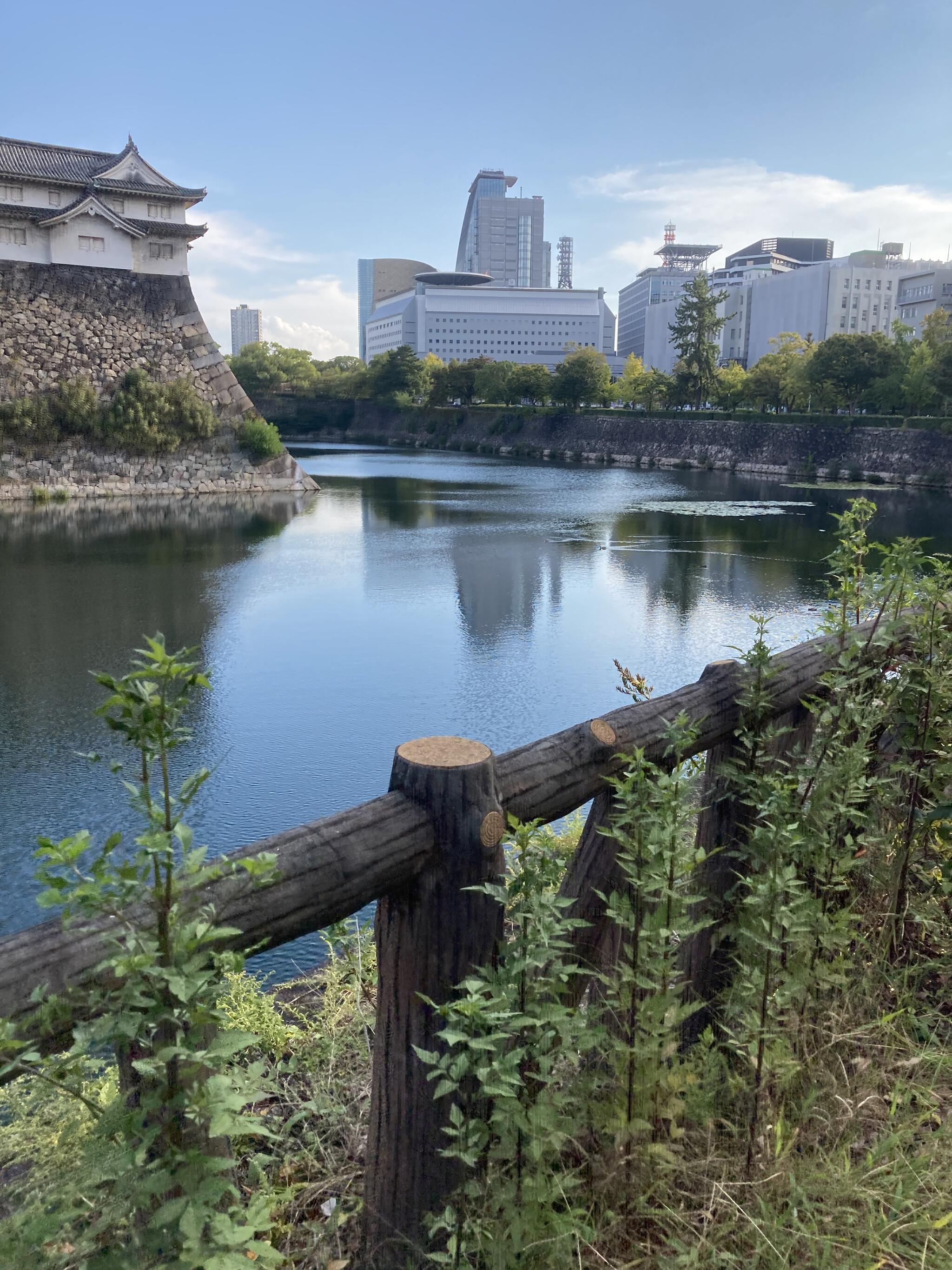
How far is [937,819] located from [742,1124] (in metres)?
0.90

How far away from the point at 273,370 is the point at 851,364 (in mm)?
38264

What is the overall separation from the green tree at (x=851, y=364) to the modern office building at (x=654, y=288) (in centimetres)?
6619

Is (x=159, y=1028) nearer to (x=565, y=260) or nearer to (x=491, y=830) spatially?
(x=491, y=830)

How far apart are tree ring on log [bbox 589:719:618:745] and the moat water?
82cm

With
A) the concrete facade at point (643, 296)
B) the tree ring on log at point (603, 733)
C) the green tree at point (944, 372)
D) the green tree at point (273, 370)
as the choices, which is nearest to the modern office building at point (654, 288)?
the concrete facade at point (643, 296)

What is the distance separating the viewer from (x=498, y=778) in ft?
5.03

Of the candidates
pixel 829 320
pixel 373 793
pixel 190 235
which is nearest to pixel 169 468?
pixel 190 235

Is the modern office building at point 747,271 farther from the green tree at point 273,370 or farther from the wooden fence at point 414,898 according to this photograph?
the wooden fence at point 414,898

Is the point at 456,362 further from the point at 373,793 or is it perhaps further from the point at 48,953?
the point at 48,953

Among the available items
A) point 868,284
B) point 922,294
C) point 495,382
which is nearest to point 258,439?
point 495,382

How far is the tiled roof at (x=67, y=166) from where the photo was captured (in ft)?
88.2

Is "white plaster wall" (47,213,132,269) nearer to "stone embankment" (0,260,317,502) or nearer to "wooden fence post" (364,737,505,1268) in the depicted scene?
"stone embankment" (0,260,317,502)

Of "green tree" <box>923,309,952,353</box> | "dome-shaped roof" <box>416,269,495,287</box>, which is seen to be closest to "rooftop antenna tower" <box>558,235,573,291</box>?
"dome-shaped roof" <box>416,269,495,287</box>

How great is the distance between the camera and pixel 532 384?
2181 inches
